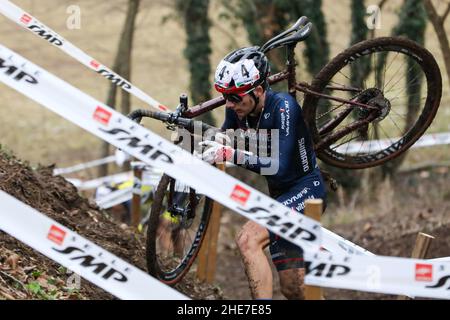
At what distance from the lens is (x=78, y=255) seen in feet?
14.8

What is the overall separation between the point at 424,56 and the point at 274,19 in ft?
35.5

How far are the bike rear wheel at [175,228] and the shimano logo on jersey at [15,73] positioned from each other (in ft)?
6.76

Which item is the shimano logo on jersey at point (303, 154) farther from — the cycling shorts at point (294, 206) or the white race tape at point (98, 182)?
the white race tape at point (98, 182)

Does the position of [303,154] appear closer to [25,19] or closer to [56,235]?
[56,235]

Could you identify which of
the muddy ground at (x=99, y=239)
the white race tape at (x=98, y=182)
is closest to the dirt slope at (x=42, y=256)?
the muddy ground at (x=99, y=239)

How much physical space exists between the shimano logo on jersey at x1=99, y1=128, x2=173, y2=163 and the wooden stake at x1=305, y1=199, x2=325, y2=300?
818 mm

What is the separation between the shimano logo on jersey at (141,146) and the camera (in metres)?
4.39

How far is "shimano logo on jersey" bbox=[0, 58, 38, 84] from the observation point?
4.46m

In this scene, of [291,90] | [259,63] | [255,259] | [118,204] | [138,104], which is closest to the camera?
[255,259]

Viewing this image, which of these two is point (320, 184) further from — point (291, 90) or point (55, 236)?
point (55, 236)

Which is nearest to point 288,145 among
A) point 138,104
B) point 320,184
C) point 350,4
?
point 320,184

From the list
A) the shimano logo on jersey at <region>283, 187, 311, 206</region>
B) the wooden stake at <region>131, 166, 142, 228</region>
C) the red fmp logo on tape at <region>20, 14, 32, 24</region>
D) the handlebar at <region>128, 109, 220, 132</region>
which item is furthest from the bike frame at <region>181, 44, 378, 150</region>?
the wooden stake at <region>131, 166, 142, 228</region>
